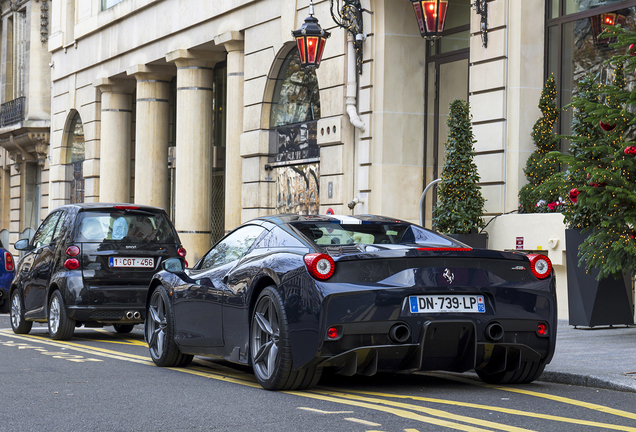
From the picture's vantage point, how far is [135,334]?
12.6 meters

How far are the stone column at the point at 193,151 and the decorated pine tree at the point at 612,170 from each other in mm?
14447

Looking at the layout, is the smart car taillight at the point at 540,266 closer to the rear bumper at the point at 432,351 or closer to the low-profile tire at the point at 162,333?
the rear bumper at the point at 432,351

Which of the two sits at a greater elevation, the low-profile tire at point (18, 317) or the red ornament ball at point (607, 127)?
the red ornament ball at point (607, 127)

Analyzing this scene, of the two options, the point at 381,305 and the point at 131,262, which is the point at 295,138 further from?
the point at 381,305

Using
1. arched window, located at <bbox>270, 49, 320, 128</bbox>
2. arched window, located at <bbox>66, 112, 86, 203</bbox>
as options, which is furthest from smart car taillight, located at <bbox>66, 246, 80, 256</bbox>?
arched window, located at <bbox>66, 112, 86, 203</bbox>

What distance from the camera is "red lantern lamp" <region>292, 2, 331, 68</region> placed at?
16031 mm

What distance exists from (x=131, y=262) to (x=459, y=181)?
490 centimetres

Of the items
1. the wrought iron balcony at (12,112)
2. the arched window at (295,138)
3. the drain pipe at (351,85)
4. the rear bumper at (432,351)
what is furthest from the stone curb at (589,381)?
the wrought iron balcony at (12,112)

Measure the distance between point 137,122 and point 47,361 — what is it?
58.9 feet

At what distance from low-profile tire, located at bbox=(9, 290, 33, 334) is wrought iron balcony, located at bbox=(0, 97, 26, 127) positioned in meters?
→ 24.3

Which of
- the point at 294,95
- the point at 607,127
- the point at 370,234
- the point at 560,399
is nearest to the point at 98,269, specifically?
the point at 370,234

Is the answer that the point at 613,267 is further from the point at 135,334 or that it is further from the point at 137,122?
the point at 137,122

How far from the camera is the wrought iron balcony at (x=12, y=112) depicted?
35.8 meters

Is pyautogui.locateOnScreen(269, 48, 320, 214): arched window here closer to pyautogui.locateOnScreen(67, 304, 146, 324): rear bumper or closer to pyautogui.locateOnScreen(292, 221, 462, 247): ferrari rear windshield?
pyautogui.locateOnScreen(67, 304, 146, 324): rear bumper
